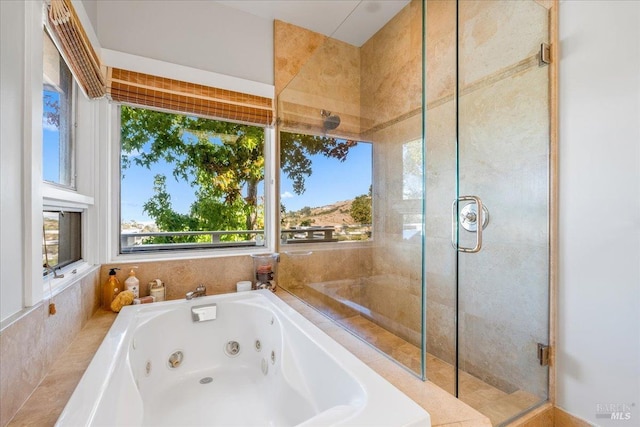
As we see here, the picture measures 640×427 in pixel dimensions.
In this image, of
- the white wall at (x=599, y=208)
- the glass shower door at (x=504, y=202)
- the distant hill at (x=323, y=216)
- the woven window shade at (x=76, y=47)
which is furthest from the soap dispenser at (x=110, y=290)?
the white wall at (x=599, y=208)

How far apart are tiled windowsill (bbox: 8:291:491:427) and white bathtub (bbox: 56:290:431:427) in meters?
0.06

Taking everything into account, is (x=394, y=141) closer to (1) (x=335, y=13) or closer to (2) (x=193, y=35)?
(1) (x=335, y=13)

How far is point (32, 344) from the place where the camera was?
0.95 m

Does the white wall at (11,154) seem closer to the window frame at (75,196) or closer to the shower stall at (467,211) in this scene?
the window frame at (75,196)

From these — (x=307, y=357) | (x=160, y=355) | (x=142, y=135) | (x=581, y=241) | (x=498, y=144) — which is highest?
(x=142, y=135)

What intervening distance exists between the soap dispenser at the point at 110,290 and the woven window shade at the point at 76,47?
1.08m

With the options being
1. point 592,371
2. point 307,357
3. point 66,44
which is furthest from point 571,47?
point 66,44

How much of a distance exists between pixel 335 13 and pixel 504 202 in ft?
6.19

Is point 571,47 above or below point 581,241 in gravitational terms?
above

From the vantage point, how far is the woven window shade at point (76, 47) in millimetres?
1135

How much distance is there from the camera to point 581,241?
135cm

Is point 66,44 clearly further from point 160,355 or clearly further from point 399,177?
point 399,177

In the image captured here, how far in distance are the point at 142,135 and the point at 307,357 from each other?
1829 mm

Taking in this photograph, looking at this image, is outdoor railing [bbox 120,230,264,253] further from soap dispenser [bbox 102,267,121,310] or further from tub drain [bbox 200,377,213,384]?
tub drain [bbox 200,377,213,384]
